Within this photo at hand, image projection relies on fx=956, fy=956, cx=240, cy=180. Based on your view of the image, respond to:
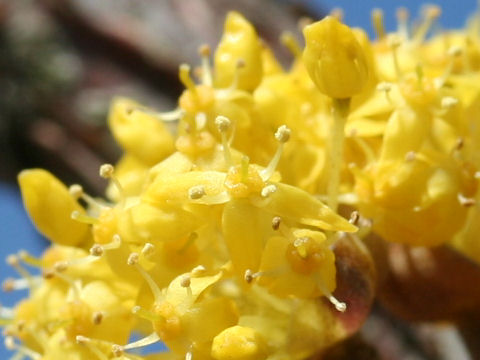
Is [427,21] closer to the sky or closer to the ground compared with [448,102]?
closer to the sky

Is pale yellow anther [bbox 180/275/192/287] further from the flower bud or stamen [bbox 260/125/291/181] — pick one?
the flower bud

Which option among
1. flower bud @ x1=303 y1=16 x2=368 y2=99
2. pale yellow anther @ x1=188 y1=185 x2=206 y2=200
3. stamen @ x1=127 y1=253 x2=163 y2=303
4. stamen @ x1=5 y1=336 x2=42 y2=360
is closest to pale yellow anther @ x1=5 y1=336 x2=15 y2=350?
stamen @ x1=5 y1=336 x2=42 y2=360

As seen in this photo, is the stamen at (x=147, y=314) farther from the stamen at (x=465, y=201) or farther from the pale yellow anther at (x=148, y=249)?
the stamen at (x=465, y=201)

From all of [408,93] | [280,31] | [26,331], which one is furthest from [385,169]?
[280,31]

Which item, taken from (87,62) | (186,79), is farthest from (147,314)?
(87,62)

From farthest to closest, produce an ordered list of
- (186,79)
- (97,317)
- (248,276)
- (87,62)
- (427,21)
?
(87,62), (427,21), (186,79), (97,317), (248,276)

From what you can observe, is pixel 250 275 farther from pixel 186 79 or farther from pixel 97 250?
pixel 186 79

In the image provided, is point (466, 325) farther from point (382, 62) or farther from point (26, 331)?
point (26, 331)
